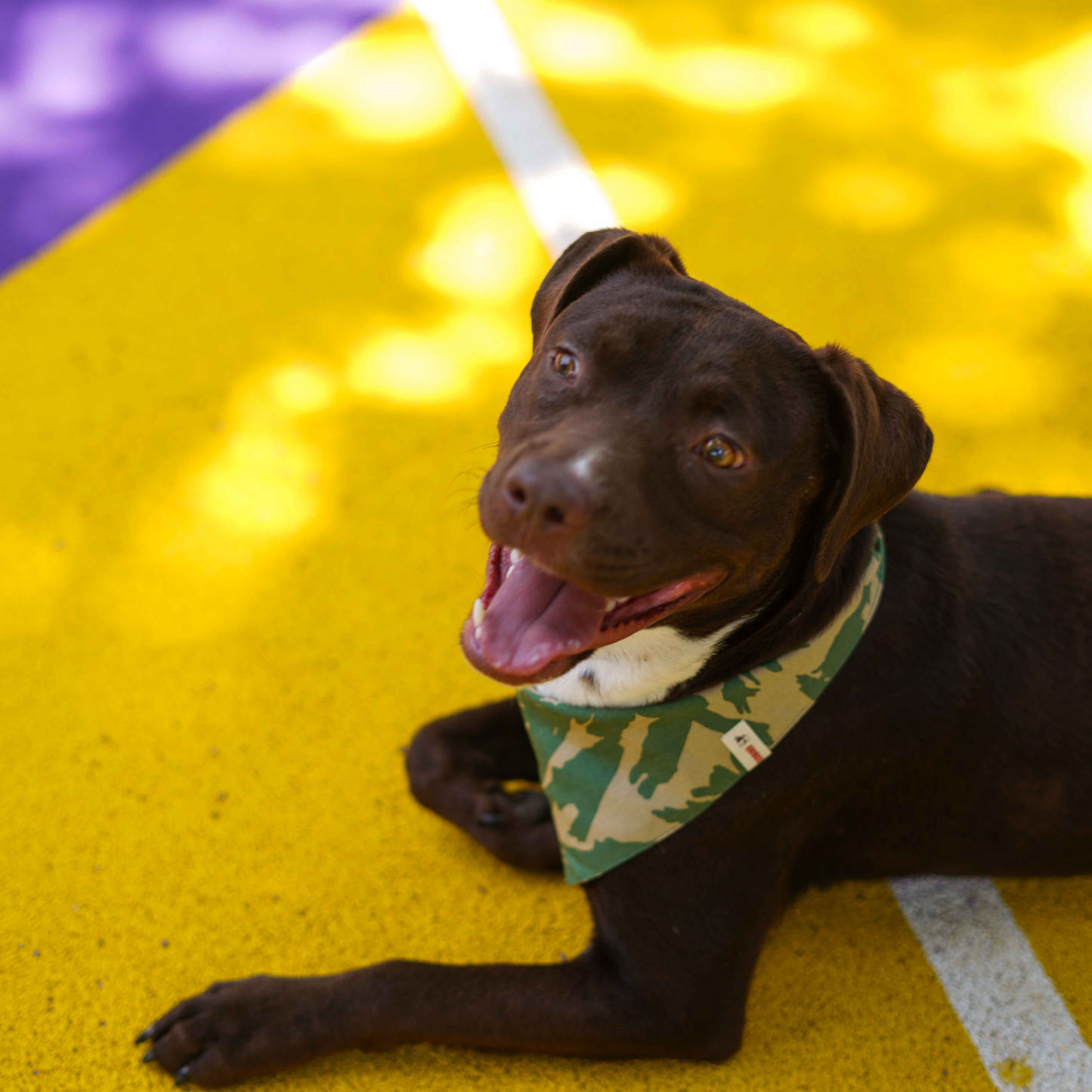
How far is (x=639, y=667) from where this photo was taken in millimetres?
2447

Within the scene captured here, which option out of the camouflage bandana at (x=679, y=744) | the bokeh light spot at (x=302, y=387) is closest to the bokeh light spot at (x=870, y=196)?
the bokeh light spot at (x=302, y=387)

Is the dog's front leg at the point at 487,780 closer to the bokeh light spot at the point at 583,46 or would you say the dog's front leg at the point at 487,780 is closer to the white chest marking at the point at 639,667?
the white chest marking at the point at 639,667

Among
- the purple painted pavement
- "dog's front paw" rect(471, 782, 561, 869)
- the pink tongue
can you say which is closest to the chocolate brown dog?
the pink tongue

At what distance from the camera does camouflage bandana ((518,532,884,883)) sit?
7.75 feet

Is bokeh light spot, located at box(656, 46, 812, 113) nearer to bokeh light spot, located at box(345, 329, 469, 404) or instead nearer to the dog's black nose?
bokeh light spot, located at box(345, 329, 469, 404)

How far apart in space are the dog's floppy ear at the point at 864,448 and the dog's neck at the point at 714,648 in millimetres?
129

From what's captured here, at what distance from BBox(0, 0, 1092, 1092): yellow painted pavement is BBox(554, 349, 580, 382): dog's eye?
1297mm

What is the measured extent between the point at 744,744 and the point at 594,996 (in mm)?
628

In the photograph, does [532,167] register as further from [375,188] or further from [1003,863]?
[1003,863]

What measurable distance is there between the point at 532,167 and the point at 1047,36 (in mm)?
2633

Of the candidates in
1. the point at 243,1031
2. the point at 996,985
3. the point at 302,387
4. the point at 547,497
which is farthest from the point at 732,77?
the point at 243,1031

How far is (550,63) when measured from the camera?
205 inches

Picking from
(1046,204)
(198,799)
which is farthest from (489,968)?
(1046,204)

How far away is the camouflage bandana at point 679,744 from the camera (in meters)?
2.36
